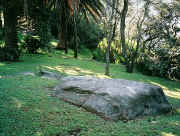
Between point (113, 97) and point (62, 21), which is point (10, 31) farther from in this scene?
point (113, 97)

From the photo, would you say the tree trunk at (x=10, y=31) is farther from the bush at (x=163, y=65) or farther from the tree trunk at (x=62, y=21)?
the bush at (x=163, y=65)

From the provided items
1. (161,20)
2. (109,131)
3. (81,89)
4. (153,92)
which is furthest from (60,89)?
(161,20)

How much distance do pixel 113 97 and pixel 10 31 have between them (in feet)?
22.9

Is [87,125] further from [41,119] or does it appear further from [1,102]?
[1,102]

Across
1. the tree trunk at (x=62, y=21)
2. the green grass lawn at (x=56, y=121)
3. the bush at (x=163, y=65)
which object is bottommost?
the green grass lawn at (x=56, y=121)

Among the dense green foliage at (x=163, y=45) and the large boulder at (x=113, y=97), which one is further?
the dense green foliage at (x=163, y=45)

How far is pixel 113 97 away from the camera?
3.51 meters

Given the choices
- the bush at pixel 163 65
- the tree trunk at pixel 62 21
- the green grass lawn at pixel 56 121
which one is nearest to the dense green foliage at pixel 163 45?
the bush at pixel 163 65

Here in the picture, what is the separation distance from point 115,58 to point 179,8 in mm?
5310

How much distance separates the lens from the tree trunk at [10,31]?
8305 mm

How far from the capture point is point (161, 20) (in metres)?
9.64

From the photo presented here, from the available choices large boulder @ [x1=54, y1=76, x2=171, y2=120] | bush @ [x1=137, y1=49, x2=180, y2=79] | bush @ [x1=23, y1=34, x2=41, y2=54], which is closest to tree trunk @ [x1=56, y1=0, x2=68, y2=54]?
bush @ [x1=23, y1=34, x2=41, y2=54]

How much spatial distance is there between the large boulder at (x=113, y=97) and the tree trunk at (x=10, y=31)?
16.4 ft

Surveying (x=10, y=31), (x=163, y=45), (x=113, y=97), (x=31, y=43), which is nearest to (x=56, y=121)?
(x=113, y=97)
